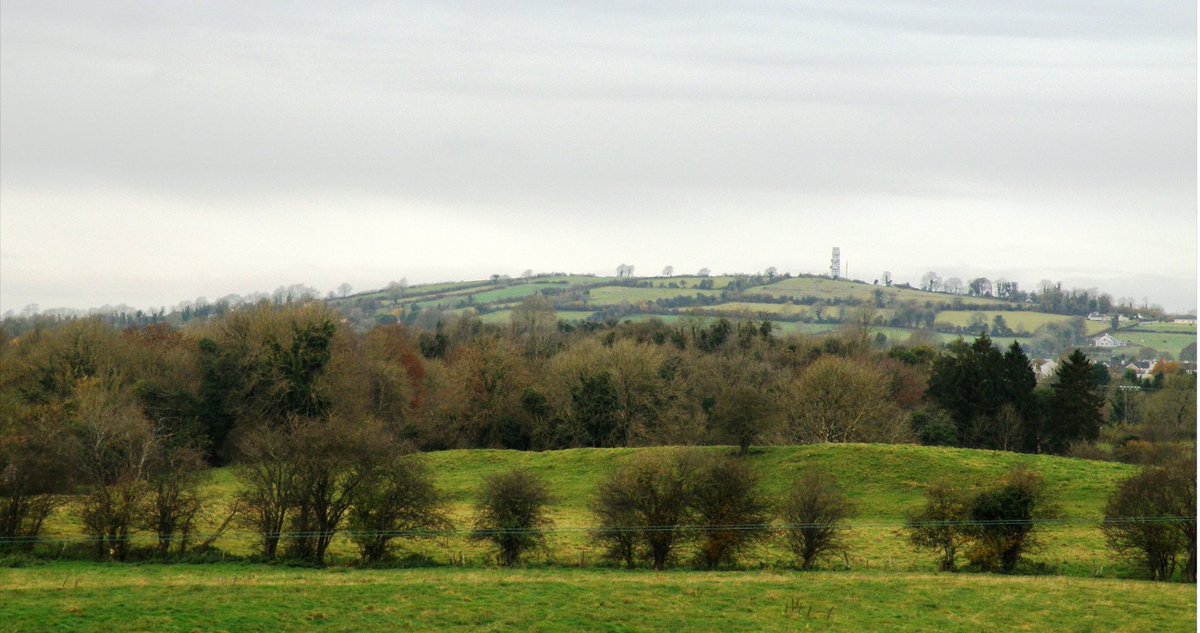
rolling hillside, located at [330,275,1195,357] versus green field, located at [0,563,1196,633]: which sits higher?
rolling hillside, located at [330,275,1195,357]

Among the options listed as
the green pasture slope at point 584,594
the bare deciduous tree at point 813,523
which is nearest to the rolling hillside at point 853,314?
the bare deciduous tree at point 813,523

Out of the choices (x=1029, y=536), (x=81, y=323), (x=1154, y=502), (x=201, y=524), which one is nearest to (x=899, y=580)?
(x=1029, y=536)

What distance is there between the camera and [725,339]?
10006cm

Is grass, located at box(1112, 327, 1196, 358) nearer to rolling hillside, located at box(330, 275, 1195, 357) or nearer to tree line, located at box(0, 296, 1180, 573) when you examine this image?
rolling hillside, located at box(330, 275, 1195, 357)

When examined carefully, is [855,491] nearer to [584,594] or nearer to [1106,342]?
[584,594]

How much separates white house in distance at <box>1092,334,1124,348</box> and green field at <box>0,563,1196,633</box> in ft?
406

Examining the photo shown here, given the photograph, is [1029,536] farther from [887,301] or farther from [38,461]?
[887,301]

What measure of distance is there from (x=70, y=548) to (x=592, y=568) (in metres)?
17.3

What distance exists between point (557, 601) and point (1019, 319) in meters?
153

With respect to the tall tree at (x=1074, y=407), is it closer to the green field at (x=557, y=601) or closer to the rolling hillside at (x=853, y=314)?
the green field at (x=557, y=601)

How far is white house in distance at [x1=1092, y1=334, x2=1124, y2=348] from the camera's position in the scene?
14912 cm

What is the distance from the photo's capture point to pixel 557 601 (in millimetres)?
32781

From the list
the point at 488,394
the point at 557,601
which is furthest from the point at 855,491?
the point at 488,394

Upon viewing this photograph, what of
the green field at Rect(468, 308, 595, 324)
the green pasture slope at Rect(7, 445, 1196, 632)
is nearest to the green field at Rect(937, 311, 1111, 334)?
the green field at Rect(468, 308, 595, 324)
